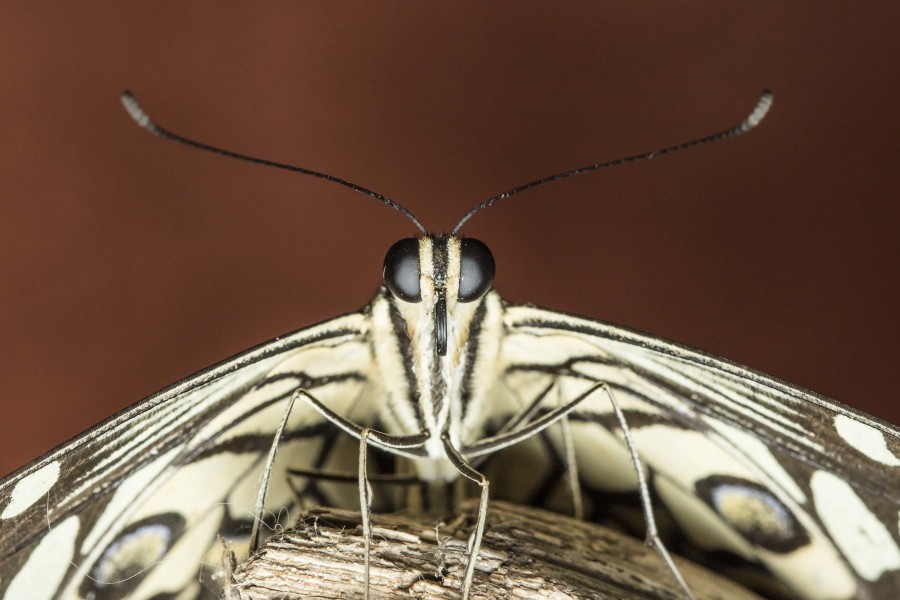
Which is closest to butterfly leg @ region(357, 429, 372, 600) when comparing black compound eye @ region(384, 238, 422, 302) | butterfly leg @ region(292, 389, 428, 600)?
butterfly leg @ region(292, 389, 428, 600)

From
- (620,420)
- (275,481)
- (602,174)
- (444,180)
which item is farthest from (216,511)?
(602,174)

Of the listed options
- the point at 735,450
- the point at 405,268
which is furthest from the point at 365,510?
the point at 735,450

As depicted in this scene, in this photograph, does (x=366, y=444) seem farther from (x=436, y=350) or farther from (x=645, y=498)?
(x=645, y=498)

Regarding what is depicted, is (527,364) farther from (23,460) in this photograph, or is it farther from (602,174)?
(23,460)

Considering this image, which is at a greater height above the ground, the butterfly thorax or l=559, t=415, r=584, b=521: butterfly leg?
the butterfly thorax

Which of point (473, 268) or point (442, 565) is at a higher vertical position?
point (473, 268)

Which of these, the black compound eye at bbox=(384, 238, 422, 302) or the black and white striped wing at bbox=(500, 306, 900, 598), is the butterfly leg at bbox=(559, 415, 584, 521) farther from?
the black compound eye at bbox=(384, 238, 422, 302)
